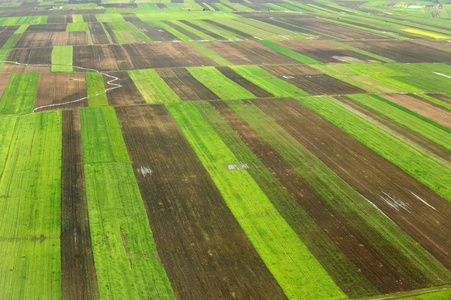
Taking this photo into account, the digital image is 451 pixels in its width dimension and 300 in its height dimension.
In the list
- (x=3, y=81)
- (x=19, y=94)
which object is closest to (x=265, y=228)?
(x=19, y=94)

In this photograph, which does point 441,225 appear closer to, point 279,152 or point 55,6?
point 279,152

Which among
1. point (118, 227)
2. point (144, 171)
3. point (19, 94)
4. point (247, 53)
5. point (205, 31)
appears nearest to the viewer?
point (118, 227)

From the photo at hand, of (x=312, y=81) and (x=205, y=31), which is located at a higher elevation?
(x=205, y=31)

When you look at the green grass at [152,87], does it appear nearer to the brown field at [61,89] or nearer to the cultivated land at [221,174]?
the cultivated land at [221,174]

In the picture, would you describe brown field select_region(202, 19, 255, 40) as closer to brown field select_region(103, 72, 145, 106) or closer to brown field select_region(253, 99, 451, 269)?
brown field select_region(103, 72, 145, 106)

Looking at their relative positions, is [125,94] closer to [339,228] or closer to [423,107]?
[339,228]

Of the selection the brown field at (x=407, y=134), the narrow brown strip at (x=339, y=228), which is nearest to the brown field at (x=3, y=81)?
the narrow brown strip at (x=339, y=228)

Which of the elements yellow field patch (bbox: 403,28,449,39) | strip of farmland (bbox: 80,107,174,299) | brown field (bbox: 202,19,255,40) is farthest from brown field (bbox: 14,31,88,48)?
yellow field patch (bbox: 403,28,449,39)

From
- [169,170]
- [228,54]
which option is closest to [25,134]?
[169,170]
